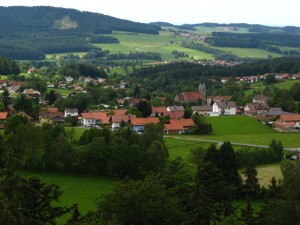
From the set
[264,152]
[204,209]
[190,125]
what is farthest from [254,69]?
[204,209]

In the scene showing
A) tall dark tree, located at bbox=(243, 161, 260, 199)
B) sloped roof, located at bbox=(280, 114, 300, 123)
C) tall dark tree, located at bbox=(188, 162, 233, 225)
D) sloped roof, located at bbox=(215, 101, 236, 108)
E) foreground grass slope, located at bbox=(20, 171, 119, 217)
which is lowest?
sloped roof, located at bbox=(215, 101, 236, 108)

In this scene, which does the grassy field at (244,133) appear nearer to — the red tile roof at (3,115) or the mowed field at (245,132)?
the mowed field at (245,132)

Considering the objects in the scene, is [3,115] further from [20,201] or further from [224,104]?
[20,201]

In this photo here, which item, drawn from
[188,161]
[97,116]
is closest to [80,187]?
[188,161]

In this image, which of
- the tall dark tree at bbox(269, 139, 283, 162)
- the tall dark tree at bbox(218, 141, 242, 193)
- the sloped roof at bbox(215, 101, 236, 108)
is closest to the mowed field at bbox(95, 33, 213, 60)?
the sloped roof at bbox(215, 101, 236, 108)

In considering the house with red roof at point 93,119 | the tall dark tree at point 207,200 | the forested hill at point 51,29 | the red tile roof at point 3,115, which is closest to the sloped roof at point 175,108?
the house with red roof at point 93,119

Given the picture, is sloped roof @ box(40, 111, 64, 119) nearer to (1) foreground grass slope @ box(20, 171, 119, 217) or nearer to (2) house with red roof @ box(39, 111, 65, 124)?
(2) house with red roof @ box(39, 111, 65, 124)

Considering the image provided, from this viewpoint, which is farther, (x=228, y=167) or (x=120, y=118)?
(x=120, y=118)
